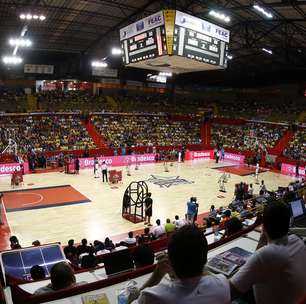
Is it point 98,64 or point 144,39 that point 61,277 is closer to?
point 144,39

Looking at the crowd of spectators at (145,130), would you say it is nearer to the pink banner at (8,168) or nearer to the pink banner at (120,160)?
the pink banner at (120,160)

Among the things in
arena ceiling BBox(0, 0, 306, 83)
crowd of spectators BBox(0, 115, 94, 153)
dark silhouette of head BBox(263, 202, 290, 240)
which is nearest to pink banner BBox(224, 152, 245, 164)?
arena ceiling BBox(0, 0, 306, 83)

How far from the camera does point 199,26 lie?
42.8ft

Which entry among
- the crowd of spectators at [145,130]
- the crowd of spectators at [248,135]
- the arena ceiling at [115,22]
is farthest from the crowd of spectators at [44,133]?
the crowd of spectators at [248,135]

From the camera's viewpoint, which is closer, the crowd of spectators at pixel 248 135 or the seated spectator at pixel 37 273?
the seated spectator at pixel 37 273

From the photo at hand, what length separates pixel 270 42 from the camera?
87.5 ft

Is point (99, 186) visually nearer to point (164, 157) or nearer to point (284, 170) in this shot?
point (164, 157)

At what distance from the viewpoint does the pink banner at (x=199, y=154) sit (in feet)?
110

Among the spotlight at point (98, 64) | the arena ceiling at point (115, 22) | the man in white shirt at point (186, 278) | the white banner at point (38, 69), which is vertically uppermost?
the arena ceiling at point (115, 22)

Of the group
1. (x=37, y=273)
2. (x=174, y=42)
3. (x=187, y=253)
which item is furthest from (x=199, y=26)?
(x=187, y=253)

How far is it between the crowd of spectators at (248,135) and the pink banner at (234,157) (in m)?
1.71

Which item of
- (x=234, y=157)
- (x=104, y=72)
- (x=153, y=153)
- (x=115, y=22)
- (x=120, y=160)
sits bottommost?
(x=120, y=160)

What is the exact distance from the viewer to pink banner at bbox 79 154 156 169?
2749 cm

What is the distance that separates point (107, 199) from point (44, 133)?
47.7ft
